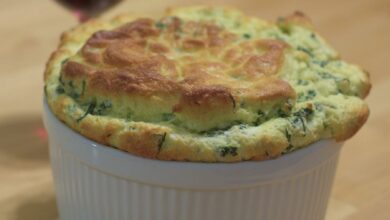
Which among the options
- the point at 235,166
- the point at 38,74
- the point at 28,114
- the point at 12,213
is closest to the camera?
the point at 235,166

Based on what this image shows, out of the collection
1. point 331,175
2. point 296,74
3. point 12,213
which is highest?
point 296,74

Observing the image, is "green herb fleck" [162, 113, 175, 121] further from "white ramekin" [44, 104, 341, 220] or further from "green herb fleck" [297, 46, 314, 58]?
"green herb fleck" [297, 46, 314, 58]

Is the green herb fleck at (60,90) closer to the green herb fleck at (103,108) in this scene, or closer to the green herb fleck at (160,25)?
the green herb fleck at (103,108)

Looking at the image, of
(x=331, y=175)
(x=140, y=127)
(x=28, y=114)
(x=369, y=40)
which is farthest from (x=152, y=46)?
(x=369, y=40)

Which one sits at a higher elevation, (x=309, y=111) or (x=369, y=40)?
(x=309, y=111)

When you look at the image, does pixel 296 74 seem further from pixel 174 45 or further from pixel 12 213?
pixel 12 213

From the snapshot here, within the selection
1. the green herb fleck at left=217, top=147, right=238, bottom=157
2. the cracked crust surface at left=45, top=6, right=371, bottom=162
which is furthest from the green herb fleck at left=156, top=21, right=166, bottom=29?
the green herb fleck at left=217, top=147, right=238, bottom=157

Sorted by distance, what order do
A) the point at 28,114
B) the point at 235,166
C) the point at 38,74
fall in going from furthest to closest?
the point at 38,74
the point at 28,114
the point at 235,166
